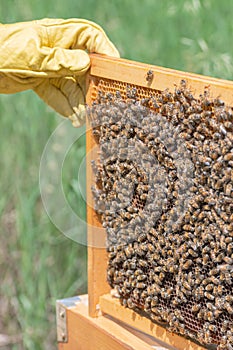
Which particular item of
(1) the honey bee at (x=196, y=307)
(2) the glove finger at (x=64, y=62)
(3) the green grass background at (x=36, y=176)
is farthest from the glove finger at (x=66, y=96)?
(3) the green grass background at (x=36, y=176)

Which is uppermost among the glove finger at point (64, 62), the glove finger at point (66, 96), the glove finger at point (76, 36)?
the glove finger at point (76, 36)

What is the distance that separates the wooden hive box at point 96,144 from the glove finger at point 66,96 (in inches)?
2.9

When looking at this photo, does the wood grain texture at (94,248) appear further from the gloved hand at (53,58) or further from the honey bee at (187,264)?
the honey bee at (187,264)

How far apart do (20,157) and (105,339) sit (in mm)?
1461

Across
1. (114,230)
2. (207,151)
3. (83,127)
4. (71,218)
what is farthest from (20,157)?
(207,151)

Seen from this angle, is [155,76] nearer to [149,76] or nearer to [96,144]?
[149,76]

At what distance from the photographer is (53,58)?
2.36m

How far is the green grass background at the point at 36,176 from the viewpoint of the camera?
11.7ft

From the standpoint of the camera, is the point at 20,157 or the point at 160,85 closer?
the point at 160,85

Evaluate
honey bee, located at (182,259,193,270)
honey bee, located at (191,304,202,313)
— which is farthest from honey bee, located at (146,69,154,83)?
honey bee, located at (191,304,202,313)

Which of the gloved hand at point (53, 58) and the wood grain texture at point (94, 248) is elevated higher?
the gloved hand at point (53, 58)

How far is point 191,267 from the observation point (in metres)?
2.10

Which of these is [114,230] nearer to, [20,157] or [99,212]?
[99,212]

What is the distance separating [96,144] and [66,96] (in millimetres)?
220
